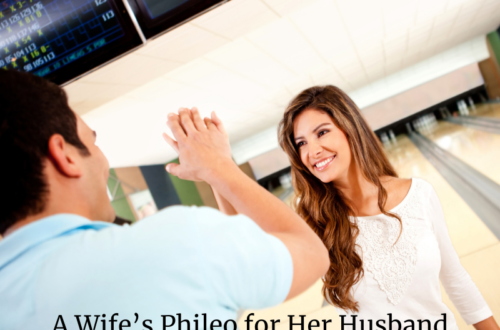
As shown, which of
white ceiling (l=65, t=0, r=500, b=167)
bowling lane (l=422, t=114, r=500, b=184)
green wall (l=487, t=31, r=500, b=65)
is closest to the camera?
white ceiling (l=65, t=0, r=500, b=167)

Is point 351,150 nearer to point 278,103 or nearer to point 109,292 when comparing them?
point 109,292

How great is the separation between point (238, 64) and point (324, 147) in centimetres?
358

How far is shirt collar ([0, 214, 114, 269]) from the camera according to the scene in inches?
19.6

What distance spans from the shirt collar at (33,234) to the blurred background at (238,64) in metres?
0.85

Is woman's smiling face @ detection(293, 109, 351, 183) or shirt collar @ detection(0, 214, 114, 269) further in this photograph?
woman's smiling face @ detection(293, 109, 351, 183)

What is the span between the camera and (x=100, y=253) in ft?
1.54

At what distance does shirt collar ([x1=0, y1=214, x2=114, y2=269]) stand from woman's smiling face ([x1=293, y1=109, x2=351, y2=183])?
1.02 meters

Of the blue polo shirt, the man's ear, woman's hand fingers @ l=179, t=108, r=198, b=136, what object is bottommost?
the blue polo shirt

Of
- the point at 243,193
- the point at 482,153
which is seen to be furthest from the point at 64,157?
the point at 482,153

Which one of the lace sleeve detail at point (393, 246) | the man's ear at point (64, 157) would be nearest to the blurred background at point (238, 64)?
the man's ear at point (64, 157)

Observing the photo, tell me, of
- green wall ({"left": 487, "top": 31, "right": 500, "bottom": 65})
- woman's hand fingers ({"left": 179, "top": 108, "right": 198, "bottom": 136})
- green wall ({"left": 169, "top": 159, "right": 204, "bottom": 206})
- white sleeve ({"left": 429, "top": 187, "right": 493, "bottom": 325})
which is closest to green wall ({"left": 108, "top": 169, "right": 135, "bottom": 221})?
green wall ({"left": 169, "top": 159, "right": 204, "bottom": 206})

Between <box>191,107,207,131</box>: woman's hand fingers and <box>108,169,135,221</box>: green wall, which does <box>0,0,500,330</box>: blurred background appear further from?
<box>191,107,207,131</box>: woman's hand fingers

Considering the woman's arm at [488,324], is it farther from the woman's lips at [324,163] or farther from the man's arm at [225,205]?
the man's arm at [225,205]

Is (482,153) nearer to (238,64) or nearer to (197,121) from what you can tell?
(238,64)
